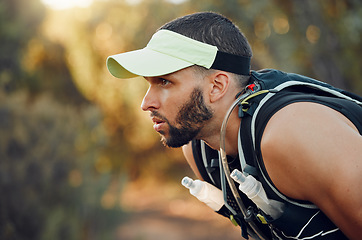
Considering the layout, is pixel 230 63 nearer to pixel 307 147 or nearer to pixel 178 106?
pixel 178 106

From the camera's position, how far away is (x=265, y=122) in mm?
1614

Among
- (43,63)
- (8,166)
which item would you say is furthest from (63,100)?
(8,166)

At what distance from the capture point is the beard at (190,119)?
1.84 metres

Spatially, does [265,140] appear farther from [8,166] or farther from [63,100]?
[63,100]

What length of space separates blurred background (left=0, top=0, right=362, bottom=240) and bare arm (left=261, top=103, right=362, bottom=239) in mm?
4930

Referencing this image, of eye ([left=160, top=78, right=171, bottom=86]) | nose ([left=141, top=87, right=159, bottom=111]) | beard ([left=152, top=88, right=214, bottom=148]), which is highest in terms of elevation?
eye ([left=160, top=78, right=171, bottom=86])

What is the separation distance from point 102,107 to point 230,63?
13224mm

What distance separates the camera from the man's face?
6.02ft

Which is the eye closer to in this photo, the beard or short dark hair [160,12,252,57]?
the beard

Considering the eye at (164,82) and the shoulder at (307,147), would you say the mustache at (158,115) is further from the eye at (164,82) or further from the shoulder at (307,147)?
the shoulder at (307,147)

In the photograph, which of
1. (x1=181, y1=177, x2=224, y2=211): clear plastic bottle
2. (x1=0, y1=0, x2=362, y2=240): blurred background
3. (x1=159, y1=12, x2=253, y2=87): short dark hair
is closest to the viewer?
(x1=159, y1=12, x2=253, y2=87): short dark hair

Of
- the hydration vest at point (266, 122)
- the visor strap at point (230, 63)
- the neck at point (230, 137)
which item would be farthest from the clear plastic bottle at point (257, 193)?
the visor strap at point (230, 63)

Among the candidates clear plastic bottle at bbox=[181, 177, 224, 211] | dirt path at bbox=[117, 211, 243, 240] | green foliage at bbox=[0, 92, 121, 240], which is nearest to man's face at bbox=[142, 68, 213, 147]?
clear plastic bottle at bbox=[181, 177, 224, 211]

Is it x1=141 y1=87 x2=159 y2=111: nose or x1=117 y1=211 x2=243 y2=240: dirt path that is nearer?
x1=141 y1=87 x2=159 y2=111: nose
